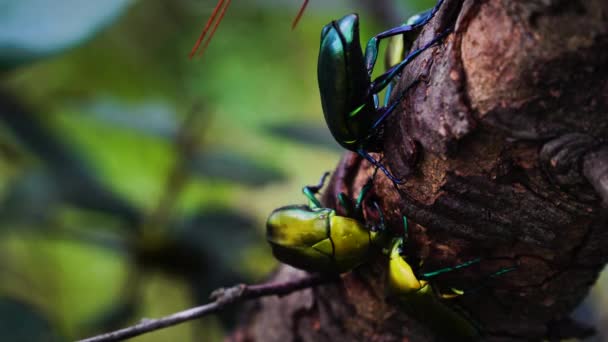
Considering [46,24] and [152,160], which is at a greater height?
[46,24]

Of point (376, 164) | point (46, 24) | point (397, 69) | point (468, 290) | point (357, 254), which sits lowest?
point (468, 290)

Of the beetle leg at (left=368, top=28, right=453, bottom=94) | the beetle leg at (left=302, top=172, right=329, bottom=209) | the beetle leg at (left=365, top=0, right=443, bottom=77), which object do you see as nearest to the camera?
the beetle leg at (left=368, top=28, right=453, bottom=94)

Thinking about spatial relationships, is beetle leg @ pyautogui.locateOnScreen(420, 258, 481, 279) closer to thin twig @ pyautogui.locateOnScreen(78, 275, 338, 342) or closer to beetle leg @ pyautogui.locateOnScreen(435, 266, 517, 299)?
beetle leg @ pyautogui.locateOnScreen(435, 266, 517, 299)

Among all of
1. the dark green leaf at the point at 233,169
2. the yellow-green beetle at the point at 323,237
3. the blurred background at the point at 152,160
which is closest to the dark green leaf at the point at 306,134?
the blurred background at the point at 152,160

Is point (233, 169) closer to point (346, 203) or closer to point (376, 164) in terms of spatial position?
point (346, 203)

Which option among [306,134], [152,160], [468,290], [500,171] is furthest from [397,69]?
[152,160]

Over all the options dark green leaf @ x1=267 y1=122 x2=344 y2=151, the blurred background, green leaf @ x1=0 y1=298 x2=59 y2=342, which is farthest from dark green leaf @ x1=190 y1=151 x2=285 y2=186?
green leaf @ x1=0 y1=298 x2=59 y2=342
